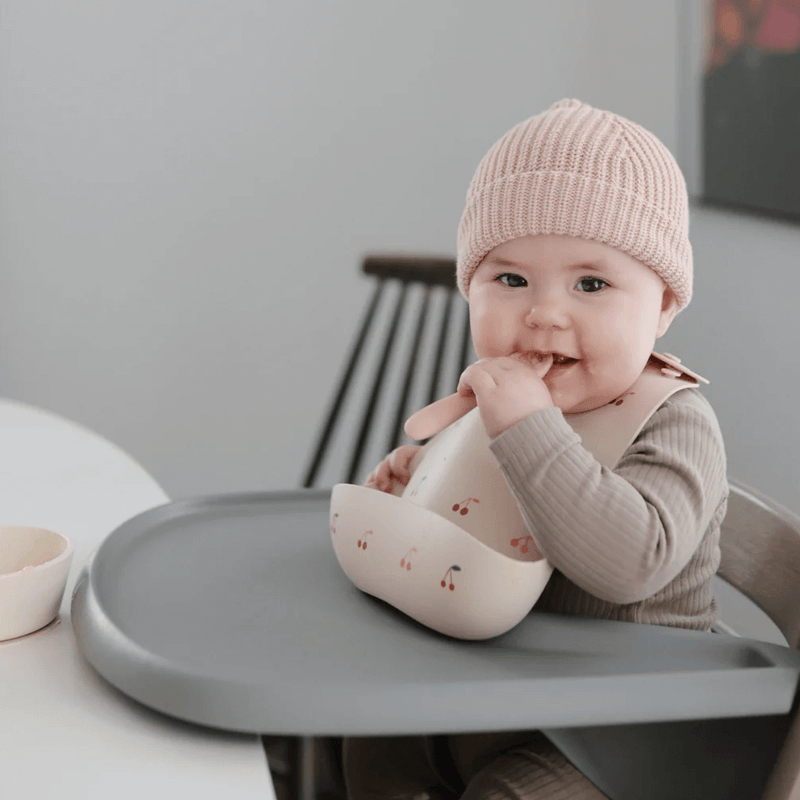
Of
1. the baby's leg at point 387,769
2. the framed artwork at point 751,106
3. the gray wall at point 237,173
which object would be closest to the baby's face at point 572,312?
the baby's leg at point 387,769

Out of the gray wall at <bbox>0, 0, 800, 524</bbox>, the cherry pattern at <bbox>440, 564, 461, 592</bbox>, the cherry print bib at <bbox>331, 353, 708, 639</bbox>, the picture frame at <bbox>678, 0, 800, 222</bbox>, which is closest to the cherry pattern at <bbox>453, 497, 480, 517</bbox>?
the cherry print bib at <bbox>331, 353, 708, 639</bbox>

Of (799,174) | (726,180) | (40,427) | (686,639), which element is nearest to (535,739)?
(686,639)

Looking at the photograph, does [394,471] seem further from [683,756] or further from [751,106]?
[751,106]

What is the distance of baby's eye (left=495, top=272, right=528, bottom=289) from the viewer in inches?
24.3

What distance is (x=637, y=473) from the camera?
0.57 m

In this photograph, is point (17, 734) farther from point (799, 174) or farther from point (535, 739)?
point (799, 174)

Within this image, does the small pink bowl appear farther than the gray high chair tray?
Yes

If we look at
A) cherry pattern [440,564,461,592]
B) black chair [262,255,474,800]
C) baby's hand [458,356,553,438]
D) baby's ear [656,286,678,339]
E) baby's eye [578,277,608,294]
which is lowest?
black chair [262,255,474,800]

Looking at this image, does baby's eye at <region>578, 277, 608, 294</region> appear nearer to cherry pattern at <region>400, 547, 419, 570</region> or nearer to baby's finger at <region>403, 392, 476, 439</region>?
baby's finger at <region>403, 392, 476, 439</region>

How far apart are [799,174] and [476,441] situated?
0.91m

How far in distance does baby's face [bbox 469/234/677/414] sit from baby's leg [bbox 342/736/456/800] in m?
0.26

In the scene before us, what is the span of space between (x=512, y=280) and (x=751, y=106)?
38.4 inches

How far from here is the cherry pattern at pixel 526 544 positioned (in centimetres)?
59

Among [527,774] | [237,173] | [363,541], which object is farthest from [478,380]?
[237,173]
